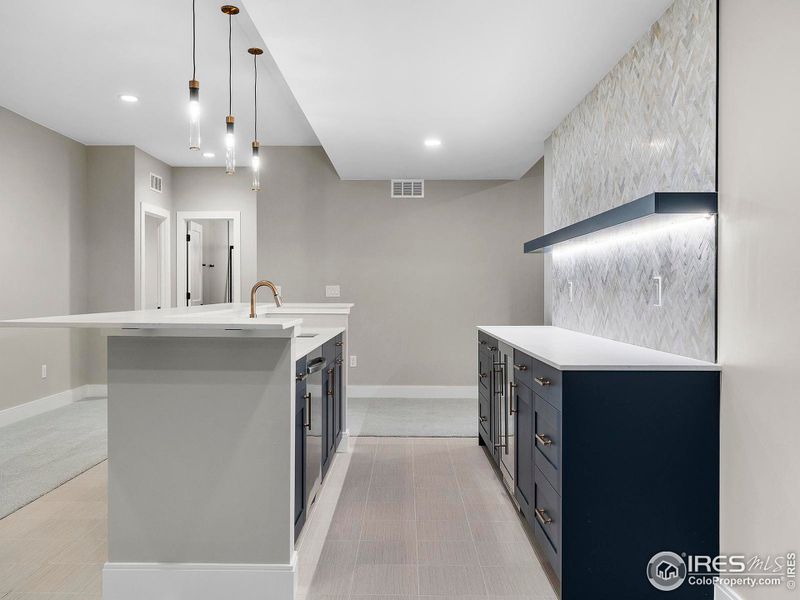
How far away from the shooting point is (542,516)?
2279 mm

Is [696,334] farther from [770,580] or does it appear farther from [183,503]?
[183,503]

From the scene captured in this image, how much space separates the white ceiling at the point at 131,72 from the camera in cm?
321

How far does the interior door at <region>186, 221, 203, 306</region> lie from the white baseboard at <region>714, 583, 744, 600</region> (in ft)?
21.0

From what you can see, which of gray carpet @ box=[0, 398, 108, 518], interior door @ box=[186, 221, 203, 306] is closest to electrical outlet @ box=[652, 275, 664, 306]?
gray carpet @ box=[0, 398, 108, 518]

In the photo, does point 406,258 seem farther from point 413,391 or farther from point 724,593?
point 724,593

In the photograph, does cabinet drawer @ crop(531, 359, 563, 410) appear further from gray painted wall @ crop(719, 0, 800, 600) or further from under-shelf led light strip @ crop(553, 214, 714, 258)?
under-shelf led light strip @ crop(553, 214, 714, 258)

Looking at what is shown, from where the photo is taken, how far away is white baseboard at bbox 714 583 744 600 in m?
1.91

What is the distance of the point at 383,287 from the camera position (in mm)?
6230

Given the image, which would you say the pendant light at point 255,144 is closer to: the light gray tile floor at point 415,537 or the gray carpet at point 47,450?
the light gray tile floor at point 415,537

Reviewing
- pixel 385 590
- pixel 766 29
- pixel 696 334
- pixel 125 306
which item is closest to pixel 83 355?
pixel 125 306

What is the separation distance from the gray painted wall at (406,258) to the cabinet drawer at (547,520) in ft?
12.5

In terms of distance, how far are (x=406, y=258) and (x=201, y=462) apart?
14.3ft

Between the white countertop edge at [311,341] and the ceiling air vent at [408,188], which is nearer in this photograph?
the white countertop edge at [311,341]

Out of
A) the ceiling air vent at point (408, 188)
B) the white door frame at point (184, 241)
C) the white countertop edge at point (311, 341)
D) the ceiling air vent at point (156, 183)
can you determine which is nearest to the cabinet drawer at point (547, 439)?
the white countertop edge at point (311, 341)
